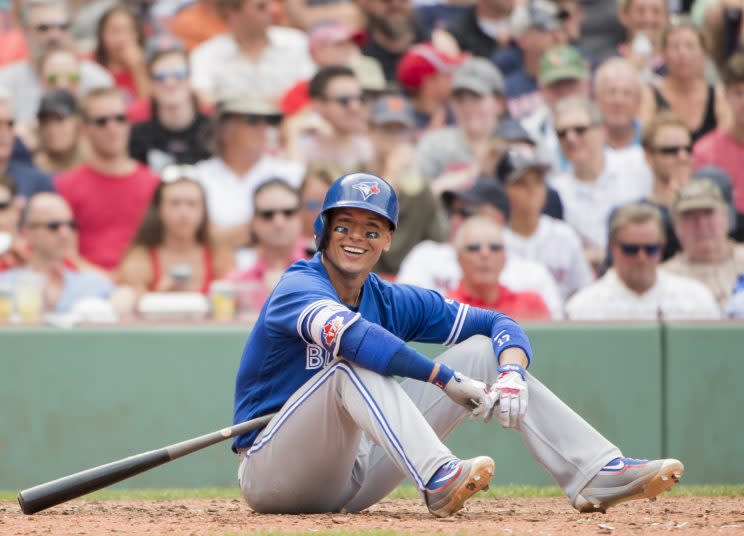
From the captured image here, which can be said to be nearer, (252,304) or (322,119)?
(252,304)

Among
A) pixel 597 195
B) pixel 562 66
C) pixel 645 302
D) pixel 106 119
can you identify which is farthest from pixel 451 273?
pixel 106 119

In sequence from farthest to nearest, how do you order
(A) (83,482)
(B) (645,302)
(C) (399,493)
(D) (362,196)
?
1. (B) (645,302)
2. (C) (399,493)
3. (A) (83,482)
4. (D) (362,196)

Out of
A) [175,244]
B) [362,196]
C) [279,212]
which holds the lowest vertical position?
[175,244]

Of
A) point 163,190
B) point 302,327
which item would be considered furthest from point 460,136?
point 302,327

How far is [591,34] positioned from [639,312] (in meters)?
3.79

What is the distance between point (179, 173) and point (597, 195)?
3.04 m

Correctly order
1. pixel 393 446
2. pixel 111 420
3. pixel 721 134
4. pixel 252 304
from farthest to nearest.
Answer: pixel 721 134 < pixel 252 304 < pixel 111 420 < pixel 393 446

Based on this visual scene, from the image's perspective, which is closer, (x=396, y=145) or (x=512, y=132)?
(x=512, y=132)

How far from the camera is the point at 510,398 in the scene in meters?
4.35

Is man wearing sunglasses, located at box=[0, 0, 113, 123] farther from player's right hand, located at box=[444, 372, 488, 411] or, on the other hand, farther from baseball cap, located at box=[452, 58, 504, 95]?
player's right hand, located at box=[444, 372, 488, 411]

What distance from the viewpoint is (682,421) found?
7.42m

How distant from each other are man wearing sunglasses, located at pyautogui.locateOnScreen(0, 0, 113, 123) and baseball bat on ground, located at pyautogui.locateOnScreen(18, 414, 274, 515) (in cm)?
533

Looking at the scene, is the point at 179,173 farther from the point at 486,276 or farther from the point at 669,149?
the point at 669,149

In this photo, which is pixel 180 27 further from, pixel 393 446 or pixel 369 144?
pixel 393 446
